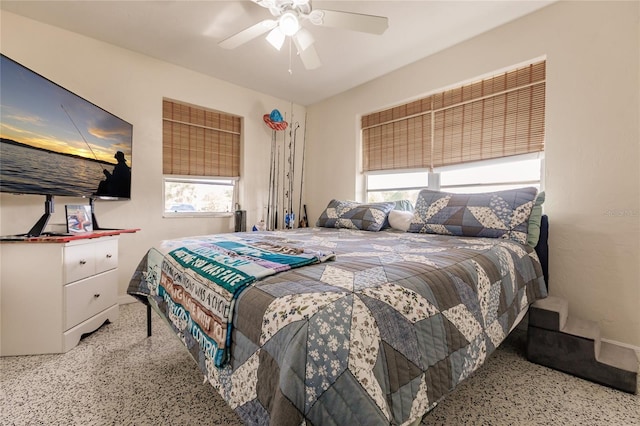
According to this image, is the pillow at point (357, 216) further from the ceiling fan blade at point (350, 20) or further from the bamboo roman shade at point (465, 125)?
the ceiling fan blade at point (350, 20)

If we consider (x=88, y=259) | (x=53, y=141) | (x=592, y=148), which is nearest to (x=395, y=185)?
(x=592, y=148)

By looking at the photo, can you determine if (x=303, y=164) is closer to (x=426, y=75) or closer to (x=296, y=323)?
(x=426, y=75)

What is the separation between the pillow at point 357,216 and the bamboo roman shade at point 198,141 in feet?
4.66

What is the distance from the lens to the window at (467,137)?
2232mm

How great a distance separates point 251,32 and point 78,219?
185cm

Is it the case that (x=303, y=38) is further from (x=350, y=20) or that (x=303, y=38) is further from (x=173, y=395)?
(x=173, y=395)

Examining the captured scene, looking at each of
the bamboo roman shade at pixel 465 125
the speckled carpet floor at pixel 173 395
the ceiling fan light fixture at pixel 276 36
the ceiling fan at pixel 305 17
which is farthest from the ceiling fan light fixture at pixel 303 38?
the speckled carpet floor at pixel 173 395

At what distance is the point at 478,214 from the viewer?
197 cm

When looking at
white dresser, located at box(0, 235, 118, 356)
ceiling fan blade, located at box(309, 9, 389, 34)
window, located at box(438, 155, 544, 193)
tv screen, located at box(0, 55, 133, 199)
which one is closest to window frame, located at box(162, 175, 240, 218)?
tv screen, located at box(0, 55, 133, 199)

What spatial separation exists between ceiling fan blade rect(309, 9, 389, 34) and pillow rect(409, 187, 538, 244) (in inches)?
52.5

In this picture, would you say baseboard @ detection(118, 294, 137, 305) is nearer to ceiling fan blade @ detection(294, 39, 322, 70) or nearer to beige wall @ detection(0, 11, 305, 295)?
beige wall @ detection(0, 11, 305, 295)

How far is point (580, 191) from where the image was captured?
6.31 feet

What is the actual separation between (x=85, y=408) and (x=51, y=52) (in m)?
2.70

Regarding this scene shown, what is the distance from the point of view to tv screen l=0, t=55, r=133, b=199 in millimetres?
1574
